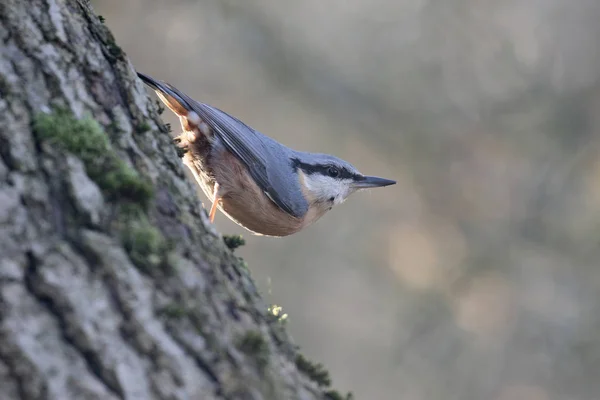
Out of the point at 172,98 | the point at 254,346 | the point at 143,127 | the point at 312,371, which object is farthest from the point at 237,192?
the point at 254,346

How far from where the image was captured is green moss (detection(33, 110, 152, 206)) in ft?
5.18

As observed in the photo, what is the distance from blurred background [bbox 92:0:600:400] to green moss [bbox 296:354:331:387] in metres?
6.23

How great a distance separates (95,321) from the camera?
4.54 ft

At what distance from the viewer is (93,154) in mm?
1615

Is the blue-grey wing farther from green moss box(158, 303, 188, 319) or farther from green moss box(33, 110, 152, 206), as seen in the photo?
green moss box(158, 303, 188, 319)

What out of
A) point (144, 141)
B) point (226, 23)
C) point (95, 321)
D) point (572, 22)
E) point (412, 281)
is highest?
point (572, 22)

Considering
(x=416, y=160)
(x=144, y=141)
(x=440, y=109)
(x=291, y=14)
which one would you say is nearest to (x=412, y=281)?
(x=416, y=160)

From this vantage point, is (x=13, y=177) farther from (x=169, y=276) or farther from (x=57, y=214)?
(x=169, y=276)

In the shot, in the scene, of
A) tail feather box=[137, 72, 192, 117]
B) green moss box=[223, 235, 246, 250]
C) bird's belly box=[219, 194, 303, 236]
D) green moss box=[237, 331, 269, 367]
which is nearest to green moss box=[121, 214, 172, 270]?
green moss box=[237, 331, 269, 367]

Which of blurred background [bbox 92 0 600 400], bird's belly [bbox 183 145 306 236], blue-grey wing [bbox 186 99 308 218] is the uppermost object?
blurred background [bbox 92 0 600 400]

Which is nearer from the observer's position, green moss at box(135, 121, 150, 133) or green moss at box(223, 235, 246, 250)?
green moss at box(135, 121, 150, 133)

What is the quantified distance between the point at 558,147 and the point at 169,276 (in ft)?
23.1

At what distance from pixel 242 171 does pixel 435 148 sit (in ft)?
15.0

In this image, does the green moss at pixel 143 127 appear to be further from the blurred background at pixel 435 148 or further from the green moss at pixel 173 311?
the blurred background at pixel 435 148
